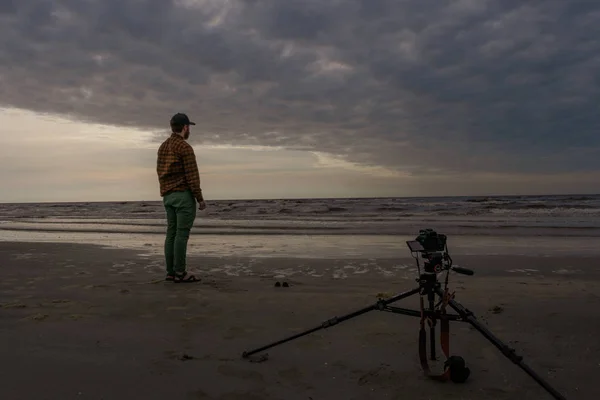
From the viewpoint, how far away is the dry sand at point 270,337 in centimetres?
276

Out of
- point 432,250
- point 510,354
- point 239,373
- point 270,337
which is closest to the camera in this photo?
point 510,354

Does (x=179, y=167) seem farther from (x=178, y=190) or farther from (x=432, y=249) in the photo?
(x=432, y=249)

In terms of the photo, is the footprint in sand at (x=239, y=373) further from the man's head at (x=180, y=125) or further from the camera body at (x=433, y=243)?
the man's head at (x=180, y=125)

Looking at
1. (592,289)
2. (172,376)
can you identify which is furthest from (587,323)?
(172,376)

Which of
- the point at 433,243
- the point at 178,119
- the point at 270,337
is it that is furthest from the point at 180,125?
the point at 433,243

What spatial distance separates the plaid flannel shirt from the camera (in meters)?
6.11

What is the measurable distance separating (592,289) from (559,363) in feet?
10.0

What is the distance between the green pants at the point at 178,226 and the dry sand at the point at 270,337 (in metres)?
0.32

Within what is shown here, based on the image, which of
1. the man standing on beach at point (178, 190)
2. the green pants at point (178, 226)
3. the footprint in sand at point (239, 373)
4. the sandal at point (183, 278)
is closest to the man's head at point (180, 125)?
the man standing on beach at point (178, 190)

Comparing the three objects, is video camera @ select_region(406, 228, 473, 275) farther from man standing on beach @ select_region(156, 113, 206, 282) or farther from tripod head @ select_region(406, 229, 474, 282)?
man standing on beach @ select_region(156, 113, 206, 282)

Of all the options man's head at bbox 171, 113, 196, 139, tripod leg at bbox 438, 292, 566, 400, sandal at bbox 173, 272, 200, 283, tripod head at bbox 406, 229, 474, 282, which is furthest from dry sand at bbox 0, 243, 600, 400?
man's head at bbox 171, 113, 196, 139

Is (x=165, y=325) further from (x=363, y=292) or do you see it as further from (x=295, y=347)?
(x=363, y=292)

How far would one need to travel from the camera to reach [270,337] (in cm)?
373

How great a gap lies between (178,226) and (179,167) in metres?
0.80
